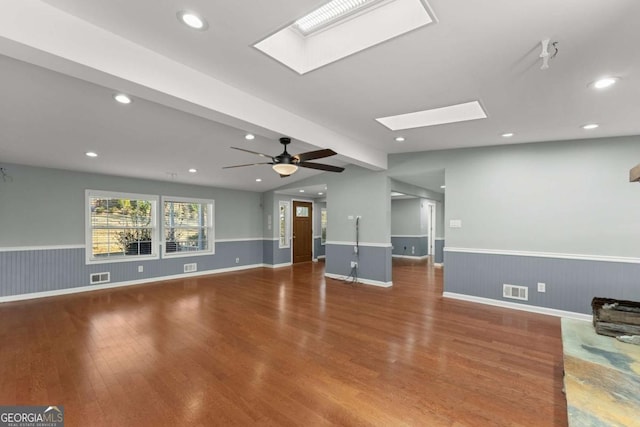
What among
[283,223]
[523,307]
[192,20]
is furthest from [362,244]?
[192,20]

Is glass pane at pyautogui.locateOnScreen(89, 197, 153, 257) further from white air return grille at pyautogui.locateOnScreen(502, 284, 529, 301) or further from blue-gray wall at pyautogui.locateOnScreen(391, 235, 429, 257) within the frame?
blue-gray wall at pyautogui.locateOnScreen(391, 235, 429, 257)

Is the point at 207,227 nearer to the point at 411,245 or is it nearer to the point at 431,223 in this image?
the point at 411,245

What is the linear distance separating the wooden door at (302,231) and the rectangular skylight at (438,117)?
18.6 feet

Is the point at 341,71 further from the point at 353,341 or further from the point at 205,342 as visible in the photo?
the point at 205,342

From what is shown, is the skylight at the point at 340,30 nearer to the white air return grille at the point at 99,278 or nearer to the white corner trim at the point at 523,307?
the white corner trim at the point at 523,307

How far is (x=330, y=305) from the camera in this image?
4.64 metres

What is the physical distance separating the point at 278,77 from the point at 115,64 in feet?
4.05

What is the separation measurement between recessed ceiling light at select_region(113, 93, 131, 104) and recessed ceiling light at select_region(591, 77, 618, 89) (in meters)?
4.43

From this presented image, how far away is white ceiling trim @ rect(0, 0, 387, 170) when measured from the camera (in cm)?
170

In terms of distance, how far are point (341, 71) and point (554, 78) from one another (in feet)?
6.11

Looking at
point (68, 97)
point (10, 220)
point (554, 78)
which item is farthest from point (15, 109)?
point (554, 78)

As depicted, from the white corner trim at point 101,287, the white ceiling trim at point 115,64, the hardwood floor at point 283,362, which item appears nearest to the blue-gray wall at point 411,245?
the hardwood floor at point 283,362

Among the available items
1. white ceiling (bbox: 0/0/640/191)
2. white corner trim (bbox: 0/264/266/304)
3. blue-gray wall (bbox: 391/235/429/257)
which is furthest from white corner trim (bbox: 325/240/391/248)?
blue-gray wall (bbox: 391/235/429/257)

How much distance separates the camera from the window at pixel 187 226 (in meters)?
6.83
